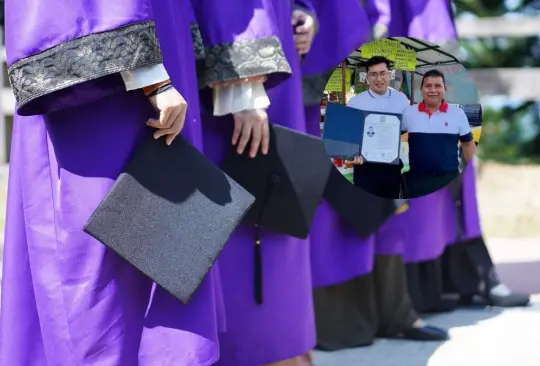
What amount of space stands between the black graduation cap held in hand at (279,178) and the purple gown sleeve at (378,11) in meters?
A: 1.10

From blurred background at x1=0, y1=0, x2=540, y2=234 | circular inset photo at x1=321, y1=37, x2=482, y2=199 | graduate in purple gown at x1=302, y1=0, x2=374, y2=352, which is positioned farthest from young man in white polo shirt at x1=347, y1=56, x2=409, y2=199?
blurred background at x1=0, y1=0, x2=540, y2=234

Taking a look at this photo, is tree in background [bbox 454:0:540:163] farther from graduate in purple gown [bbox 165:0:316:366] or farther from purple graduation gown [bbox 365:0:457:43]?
graduate in purple gown [bbox 165:0:316:366]

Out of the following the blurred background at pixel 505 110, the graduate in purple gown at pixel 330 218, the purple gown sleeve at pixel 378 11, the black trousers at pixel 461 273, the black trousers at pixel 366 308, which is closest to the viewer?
the graduate in purple gown at pixel 330 218

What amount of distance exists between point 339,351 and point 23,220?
1372 millimetres

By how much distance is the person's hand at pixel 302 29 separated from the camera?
253cm

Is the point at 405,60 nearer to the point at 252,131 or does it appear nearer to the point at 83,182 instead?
the point at 252,131

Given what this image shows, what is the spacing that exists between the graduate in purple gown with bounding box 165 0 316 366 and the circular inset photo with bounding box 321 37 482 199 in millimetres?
153

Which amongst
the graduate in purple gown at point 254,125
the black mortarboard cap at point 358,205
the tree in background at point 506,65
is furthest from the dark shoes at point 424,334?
the tree in background at point 506,65

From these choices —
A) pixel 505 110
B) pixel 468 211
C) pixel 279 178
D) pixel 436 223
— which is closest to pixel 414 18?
pixel 436 223

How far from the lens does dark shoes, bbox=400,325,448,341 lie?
314 cm

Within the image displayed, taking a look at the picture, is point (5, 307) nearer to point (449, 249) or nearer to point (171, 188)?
point (171, 188)

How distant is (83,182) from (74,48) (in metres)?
0.27

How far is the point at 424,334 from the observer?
10.3 feet

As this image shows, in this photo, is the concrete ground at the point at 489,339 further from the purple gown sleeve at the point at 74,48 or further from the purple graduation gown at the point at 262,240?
the purple gown sleeve at the point at 74,48
